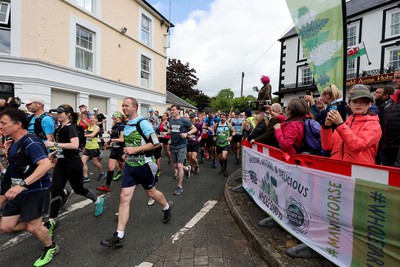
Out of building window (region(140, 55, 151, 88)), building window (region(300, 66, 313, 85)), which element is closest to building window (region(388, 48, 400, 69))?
building window (region(300, 66, 313, 85))

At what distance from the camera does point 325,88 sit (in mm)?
3025

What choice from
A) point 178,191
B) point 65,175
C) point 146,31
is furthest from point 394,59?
point 65,175

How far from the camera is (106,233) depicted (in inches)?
135

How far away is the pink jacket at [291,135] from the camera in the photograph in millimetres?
3186

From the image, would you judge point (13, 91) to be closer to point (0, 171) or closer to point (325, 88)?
point (0, 171)

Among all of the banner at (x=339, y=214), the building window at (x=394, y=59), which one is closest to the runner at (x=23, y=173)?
the banner at (x=339, y=214)

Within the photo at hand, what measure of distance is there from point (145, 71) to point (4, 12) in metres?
8.49

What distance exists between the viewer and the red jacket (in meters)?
2.28

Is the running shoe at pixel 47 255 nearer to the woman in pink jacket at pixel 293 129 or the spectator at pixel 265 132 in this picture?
the woman in pink jacket at pixel 293 129

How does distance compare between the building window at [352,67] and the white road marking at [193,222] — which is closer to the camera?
the white road marking at [193,222]

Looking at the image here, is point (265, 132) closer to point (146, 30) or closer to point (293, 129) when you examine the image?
point (293, 129)

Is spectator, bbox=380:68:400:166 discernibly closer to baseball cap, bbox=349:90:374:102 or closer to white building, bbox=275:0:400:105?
baseball cap, bbox=349:90:374:102

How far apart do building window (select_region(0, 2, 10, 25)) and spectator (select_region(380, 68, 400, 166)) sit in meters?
12.8

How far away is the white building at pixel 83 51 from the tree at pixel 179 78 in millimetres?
22182
